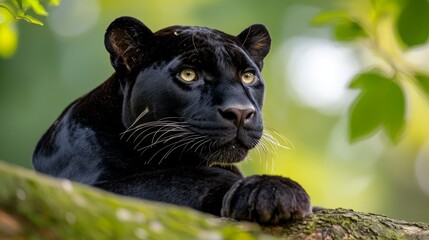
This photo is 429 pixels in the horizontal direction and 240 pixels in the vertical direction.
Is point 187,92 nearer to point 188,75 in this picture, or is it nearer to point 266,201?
point 188,75

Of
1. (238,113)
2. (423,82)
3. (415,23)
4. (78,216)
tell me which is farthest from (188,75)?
(78,216)

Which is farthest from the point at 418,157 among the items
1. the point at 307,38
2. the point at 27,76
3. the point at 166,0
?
the point at 27,76

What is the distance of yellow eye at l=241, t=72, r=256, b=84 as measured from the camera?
226 inches

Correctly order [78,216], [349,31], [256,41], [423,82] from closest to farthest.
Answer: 1. [78,216]
2. [423,82]
3. [349,31]
4. [256,41]

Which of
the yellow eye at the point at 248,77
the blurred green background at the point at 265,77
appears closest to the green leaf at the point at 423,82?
the yellow eye at the point at 248,77

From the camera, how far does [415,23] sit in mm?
4285

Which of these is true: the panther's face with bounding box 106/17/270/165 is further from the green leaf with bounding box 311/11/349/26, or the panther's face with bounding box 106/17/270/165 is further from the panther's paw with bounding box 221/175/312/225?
the panther's paw with bounding box 221/175/312/225

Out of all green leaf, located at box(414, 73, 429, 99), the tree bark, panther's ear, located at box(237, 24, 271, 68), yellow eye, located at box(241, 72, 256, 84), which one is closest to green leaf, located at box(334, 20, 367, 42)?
green leaf, located at box(414, 73, 429, 99)

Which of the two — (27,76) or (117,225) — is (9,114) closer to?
(27,76)

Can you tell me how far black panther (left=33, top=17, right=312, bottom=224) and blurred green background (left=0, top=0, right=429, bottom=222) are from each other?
533 inches

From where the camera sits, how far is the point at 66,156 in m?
5.85

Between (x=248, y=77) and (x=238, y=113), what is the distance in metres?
0.57

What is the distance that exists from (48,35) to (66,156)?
1872cm

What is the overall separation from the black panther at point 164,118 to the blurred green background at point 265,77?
13.5m
